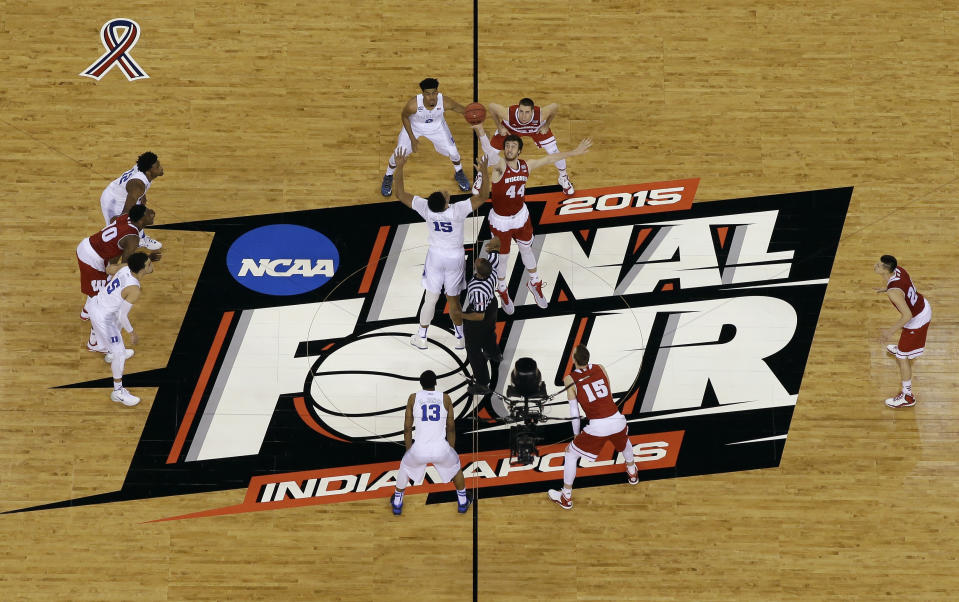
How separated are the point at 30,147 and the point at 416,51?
5051mm

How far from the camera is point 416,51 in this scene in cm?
1310

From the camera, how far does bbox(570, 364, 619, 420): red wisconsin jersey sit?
10.1 metres

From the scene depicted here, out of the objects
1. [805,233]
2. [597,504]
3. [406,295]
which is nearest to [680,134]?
[805,233]

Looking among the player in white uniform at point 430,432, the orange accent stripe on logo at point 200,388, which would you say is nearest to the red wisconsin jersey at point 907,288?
the player in white uniform at point 430,432

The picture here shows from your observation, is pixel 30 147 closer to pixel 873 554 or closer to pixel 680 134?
pixel 680 134

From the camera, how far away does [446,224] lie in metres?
10.6

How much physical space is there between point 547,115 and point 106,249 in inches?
210

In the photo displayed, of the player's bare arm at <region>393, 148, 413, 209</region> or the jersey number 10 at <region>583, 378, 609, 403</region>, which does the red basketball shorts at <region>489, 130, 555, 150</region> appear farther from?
the jersey number 10 at <region>583, 378, 609, 403</region>

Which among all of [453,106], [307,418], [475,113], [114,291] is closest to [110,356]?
[114,291]

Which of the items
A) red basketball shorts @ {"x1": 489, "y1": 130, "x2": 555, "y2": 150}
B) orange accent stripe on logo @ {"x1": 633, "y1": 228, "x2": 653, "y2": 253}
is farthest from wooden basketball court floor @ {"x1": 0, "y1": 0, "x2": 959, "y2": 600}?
orange accent stripe on logo @ {"x1": 633, "y1": 228, "x2": 653, "y2": 253}

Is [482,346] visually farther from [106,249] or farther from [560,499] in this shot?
[106,249]

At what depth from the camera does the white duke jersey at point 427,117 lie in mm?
11867

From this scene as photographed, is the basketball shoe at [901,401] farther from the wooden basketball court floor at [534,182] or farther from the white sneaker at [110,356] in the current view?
the white sneaker at [110,356]

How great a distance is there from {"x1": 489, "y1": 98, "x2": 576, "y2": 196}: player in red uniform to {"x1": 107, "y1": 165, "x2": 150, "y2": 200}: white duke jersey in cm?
412
